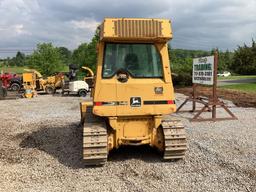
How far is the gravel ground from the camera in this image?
5.52m

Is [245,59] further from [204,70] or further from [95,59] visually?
[204,70]

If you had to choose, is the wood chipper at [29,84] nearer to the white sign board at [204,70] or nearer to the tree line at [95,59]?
the tree line at [95,59]

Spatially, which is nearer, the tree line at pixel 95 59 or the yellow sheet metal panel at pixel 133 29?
the yellow sheet metal panel at pixel 133 29

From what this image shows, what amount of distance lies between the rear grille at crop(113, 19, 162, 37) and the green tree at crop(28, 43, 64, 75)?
145 ft

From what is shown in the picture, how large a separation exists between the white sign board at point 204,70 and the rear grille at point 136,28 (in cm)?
644

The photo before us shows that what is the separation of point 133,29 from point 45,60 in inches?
1780

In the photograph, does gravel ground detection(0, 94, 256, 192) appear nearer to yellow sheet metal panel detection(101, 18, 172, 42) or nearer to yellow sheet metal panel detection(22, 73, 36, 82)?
yellow sheet metal panel detection(101, 18, 172, 42)

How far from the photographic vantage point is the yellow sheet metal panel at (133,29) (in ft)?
21.0

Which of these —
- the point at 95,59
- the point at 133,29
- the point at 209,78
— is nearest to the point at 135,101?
the point at 133,29

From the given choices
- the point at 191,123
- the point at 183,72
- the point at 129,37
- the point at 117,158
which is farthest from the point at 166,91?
the point at 183,72

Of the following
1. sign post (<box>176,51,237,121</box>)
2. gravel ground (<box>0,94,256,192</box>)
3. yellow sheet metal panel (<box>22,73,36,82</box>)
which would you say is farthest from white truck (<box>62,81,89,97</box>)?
gravel ground (<box>0,94,256,192</box>)

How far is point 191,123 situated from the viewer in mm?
11562

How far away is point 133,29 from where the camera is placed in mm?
6426

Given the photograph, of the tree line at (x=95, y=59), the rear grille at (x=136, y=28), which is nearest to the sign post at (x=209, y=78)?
the rear grille at (x=136, y=28)
